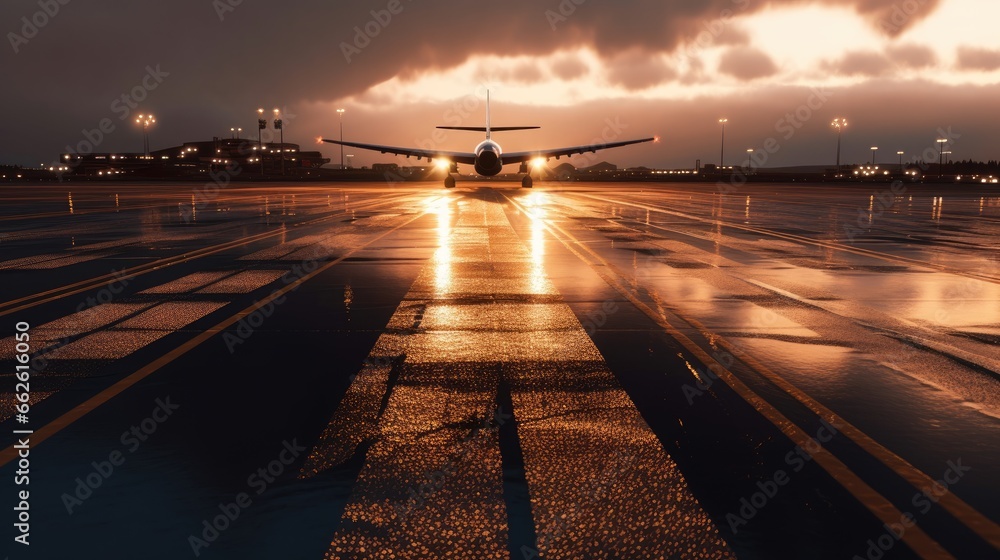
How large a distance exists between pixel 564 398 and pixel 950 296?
8282mm

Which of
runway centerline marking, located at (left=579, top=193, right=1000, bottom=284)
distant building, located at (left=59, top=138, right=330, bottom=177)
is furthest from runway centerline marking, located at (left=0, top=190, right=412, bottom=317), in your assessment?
distant building, located at (left=59, top=138, right=330, bottom=177)

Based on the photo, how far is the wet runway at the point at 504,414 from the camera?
3.63 m

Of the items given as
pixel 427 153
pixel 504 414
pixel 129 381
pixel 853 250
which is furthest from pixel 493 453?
pixel 427 153

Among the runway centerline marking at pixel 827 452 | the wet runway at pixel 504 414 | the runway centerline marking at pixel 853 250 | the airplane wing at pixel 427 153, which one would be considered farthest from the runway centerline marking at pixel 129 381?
the airplane wing at pixel 427 153

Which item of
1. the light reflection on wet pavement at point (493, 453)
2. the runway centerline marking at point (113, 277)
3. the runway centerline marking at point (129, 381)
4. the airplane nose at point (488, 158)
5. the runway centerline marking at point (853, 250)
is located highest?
the airplane nose at point (488, 158)

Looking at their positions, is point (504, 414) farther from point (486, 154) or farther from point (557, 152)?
point (557, 152)

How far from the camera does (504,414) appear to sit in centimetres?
541

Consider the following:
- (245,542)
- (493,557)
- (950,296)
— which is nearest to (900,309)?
(950,296)

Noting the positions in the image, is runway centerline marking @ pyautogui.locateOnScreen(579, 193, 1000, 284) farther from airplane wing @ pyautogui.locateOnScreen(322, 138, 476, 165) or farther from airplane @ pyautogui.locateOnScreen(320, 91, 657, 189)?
airplane wing @ pyautogui.locateOnScreen(322, 138, 476, 165)

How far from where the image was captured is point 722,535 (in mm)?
3588

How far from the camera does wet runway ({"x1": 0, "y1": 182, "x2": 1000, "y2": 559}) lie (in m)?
3.63

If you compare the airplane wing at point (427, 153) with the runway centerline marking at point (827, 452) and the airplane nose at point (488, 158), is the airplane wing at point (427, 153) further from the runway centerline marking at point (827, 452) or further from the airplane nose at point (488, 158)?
the runway centerline marking at point (827, 452)

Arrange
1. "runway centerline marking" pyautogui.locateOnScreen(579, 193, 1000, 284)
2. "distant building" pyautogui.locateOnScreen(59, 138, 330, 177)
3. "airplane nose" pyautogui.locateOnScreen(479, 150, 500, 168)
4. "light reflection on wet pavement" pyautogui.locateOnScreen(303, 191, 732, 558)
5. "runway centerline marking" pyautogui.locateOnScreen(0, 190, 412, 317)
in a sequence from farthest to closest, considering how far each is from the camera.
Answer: "distant building" pyautogui.locateOnScreen(59, 138, 330, 177), "airplane nose" pyautogui.locateOnScreen(479, 150, 500, 168), "runway centerline marking" pyautogui.locateOnScreen(579, 193, 1000, 284), "runway centerline marking" pyautogui.locateOnScreen(0, 190, 412, 317), "light reflection on wet pavement" pyautogui.locateOnScreen(303, 191, 732, 558)

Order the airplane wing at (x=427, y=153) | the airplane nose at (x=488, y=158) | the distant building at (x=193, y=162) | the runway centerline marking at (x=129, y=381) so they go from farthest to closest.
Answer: the distant building at (x=193, y=162) → the airplane wing at (x=427, y=153) → the airplane nose at (x=488, y=158) → the runway centerline marking at (x=129, y=381)
